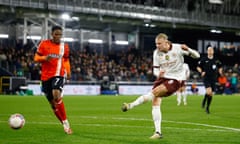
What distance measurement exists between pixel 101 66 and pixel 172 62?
38.8 m

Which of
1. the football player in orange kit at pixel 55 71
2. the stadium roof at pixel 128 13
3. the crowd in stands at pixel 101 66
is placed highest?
the stadium roof at pixel 128 13

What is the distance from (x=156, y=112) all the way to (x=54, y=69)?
2.85m

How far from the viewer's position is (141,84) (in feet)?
162

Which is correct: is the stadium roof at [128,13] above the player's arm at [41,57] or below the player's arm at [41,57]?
above

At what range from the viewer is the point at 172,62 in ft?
36.4

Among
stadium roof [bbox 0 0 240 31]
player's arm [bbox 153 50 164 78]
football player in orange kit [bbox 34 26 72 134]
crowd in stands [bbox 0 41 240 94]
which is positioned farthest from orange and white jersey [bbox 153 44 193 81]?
stadium roof [bbox 0 0 240 31]

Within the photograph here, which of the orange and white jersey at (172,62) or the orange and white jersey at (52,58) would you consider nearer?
the orange and white jersey at (172,62)

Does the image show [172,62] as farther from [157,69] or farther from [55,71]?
Result: [55,71]

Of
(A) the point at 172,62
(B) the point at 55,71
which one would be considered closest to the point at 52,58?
(B) the point at 55,71

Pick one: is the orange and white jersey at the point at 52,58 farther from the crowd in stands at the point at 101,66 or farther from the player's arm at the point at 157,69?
the crowd in stands at the point at 101,66

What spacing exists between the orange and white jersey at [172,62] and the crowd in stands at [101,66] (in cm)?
3132

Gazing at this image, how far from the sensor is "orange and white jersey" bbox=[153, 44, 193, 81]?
1108 centimetres

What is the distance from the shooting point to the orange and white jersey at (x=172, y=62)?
11078 millimetres

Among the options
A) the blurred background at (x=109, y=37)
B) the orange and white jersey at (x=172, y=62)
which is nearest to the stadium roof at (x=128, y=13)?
the blurred background at (x=109, y=37)
